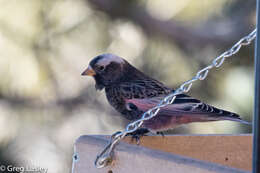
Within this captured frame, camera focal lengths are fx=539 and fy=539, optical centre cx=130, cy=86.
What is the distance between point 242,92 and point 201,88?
0.64 ft

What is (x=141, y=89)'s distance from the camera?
2.11 meters

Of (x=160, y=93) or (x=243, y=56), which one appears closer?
(x=160, y=93)

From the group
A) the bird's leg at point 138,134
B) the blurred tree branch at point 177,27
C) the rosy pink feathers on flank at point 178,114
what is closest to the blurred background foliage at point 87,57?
the blurred tree branch at point 177,27

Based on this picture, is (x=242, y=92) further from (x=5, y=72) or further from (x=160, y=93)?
(x=5, y=72)

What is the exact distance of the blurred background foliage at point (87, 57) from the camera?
2.46 meters

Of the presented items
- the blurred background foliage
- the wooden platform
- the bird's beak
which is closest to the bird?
the bird's beak

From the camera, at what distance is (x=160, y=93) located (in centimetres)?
208

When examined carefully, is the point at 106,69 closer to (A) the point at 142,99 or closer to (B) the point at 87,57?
(A) the point at 142,99

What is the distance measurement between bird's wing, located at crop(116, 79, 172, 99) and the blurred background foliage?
43 cm

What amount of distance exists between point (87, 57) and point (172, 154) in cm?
124

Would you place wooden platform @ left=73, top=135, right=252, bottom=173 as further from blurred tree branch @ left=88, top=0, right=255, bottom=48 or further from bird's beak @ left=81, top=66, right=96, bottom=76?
blurred tree branch @ left=88, top=0, right=255, bottom=48

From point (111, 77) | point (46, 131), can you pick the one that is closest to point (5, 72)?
point (46, 131)

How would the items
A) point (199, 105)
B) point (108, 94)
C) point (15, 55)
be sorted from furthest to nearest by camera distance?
point (15, 55) < point (108, 94) < point (199, 105)

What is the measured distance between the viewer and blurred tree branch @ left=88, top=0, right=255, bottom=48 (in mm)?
2480
